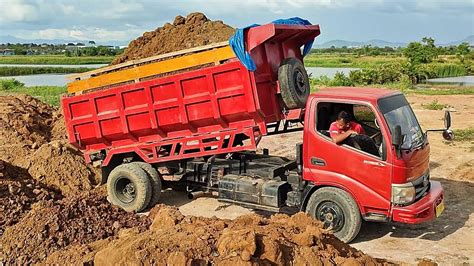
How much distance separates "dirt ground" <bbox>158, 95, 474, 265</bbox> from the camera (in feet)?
22.2

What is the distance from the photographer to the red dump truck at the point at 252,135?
680 centimetres

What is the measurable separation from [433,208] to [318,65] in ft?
199

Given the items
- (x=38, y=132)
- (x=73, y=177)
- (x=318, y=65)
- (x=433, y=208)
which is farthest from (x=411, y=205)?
(x=318, y=65)

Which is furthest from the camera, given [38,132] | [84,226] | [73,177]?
[38,132]

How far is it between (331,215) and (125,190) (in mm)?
4019

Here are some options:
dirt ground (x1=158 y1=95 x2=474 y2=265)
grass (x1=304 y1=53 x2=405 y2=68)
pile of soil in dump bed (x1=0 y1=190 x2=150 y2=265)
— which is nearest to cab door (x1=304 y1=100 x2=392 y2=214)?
dirt ground (x1=158 y1=95 x2=474 y2=265)

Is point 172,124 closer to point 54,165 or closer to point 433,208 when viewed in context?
point 54,165

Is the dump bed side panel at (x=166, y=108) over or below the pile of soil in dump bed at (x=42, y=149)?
over

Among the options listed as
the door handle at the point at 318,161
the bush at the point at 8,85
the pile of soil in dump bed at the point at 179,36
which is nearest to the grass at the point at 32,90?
the bush at the point at 8,85

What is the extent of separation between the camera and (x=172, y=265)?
432 cm

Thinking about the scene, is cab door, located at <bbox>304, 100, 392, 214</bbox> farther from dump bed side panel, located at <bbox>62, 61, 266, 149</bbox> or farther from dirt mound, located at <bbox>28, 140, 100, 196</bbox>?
dirt mound, located at <bbox>28, 140, 100, 196</bbox>

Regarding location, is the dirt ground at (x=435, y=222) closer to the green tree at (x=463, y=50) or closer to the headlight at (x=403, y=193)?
the headlight at (x=403, y=193)

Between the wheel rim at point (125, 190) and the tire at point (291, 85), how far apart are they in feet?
Answer: 10.8

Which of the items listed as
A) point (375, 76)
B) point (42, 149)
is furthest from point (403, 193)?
point (375, 76)
